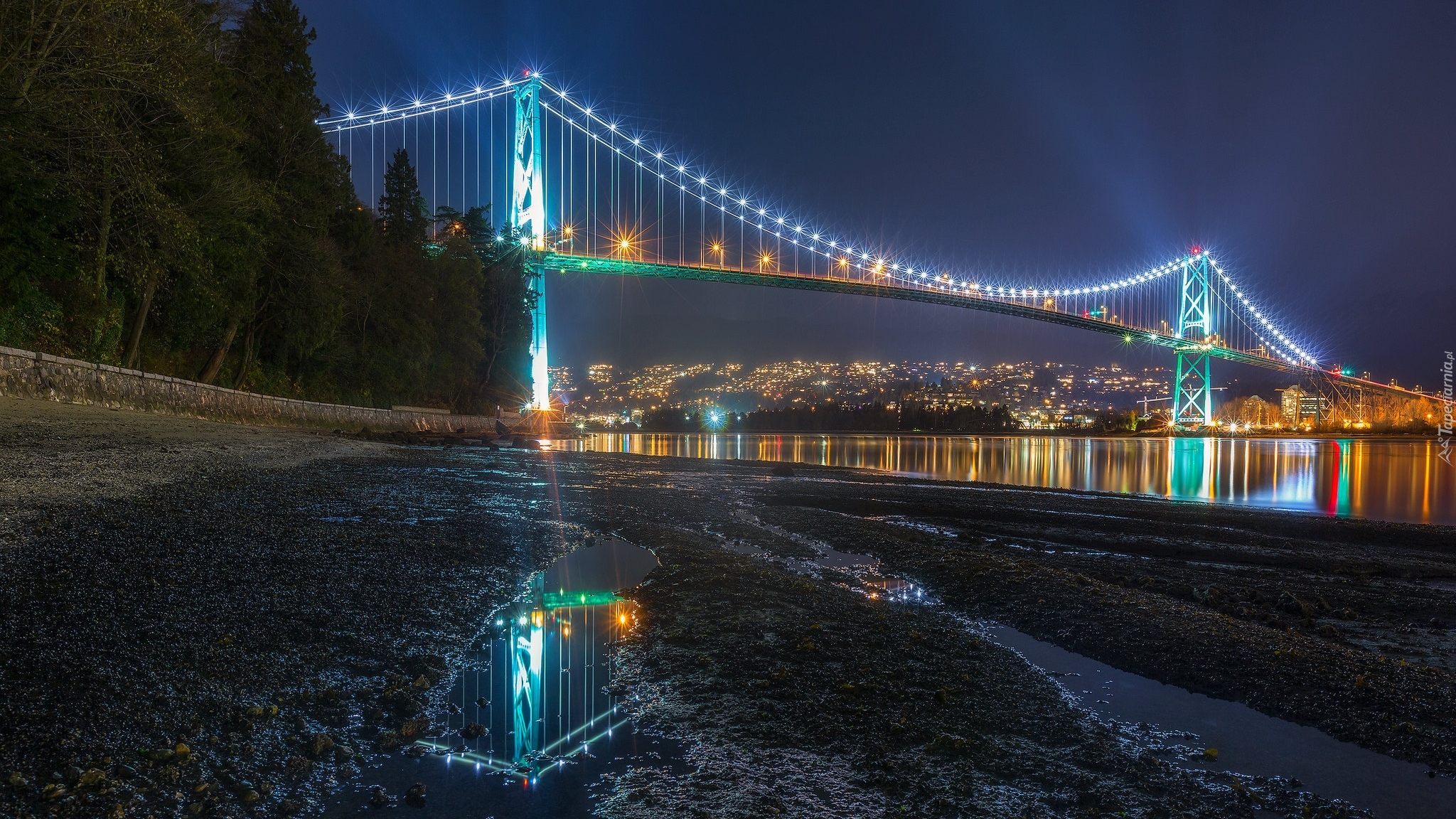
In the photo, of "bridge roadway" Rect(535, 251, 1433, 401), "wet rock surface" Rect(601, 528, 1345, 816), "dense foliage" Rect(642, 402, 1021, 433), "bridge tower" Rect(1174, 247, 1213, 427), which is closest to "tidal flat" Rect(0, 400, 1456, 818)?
"wet rock surface" Rect(601, 528, 1345, 816)

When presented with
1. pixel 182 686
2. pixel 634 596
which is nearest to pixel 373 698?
pixel 182 686

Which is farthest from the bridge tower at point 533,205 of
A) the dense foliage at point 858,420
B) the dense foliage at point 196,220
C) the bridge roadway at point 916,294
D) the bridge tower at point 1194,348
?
the bridge tower at point 1194,348

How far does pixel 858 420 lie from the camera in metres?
78.3

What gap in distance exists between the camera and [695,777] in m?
1.95

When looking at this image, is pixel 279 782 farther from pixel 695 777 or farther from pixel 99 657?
pixel 695 777

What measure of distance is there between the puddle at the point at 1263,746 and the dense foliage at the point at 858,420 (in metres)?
69.6

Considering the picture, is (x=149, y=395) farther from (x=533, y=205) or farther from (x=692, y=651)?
(x=533, y=205)

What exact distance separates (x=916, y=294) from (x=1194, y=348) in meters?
27.0

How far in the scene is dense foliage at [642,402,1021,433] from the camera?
7475 centimetres

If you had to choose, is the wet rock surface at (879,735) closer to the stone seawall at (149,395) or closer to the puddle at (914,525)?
the puddle at (914,525)

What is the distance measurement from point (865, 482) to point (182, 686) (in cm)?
1212

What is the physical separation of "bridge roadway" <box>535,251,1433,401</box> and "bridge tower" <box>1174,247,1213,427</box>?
4.89ft

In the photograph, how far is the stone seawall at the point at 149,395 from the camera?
940 cm

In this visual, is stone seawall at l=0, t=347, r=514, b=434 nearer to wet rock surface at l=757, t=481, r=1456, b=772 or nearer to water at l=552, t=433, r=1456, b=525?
water at l=552, t=433, r=1456, b=525
